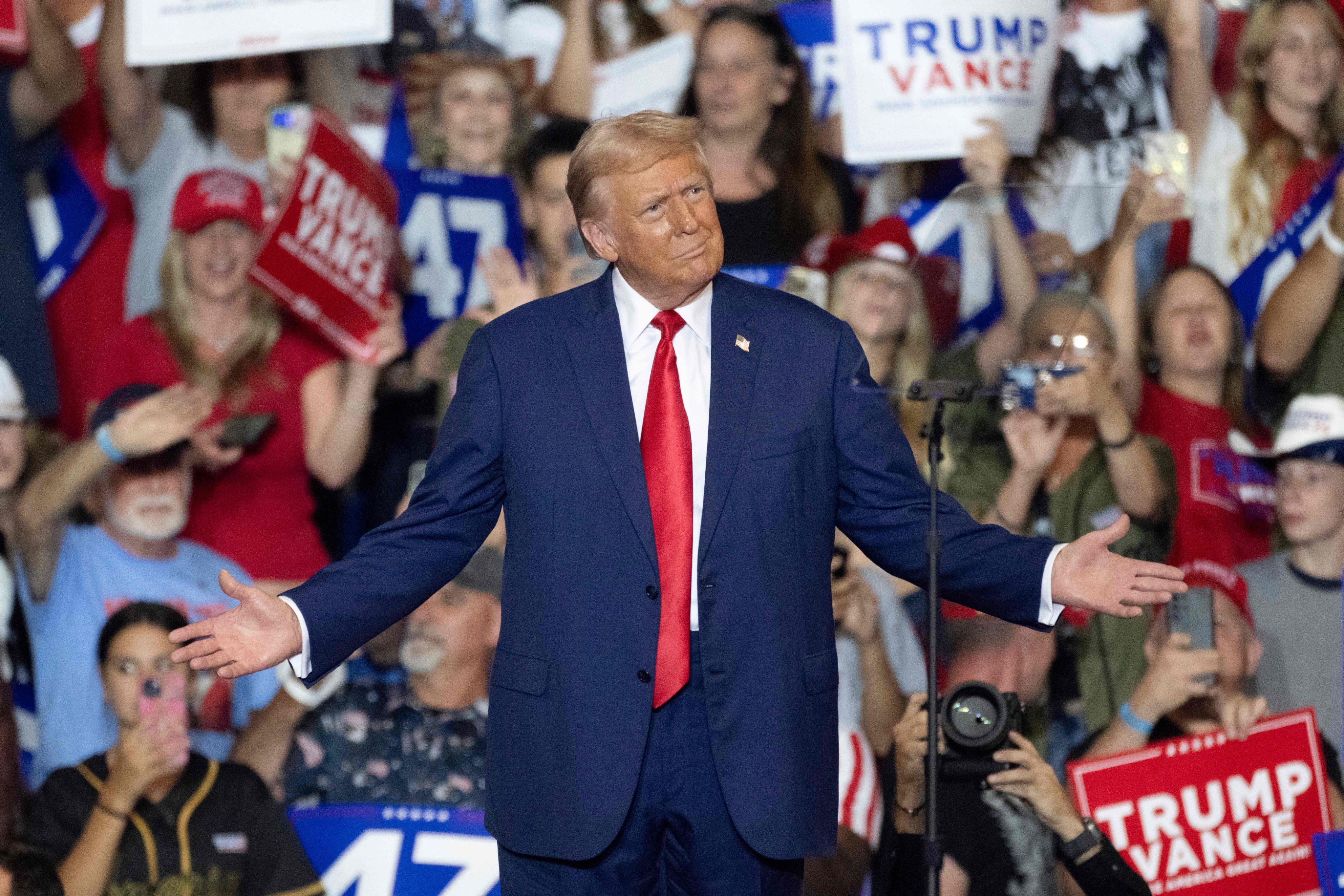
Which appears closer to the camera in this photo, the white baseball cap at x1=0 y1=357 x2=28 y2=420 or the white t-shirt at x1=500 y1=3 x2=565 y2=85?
the white baseball cap at x1=0 y1=357 x2=28 y2=420

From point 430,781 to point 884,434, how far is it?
188 cm

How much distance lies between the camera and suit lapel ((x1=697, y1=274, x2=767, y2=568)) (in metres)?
1.85

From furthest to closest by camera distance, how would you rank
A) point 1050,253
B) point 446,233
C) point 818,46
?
point 818,46, point 446,233, point 1050,253

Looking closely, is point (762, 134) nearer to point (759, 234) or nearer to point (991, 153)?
point (759, 234)

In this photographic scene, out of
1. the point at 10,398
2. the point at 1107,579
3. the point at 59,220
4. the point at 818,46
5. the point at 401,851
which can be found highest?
the point at 818,46

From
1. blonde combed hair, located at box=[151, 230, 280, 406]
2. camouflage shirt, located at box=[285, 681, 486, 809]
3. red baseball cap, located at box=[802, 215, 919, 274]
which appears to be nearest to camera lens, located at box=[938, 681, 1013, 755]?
camouflage shirt, located at box=[285, 681, 486, 809]

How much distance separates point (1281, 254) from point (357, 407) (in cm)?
250

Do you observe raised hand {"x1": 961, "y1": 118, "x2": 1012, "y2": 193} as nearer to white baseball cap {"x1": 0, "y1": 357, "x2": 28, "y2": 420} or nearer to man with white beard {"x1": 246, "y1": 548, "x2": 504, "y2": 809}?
man with white beard {"x1": 246, "y1": 548, "x2": 504, "y2": 809}

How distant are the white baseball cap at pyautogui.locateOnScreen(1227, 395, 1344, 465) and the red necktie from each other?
7.77 feet

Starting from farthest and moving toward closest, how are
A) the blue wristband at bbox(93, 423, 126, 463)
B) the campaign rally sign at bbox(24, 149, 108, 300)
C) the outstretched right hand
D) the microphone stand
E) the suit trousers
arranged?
the campaign rally sign at bbox(24, 149, 108, 300), the blue wristband at bbox(93, 423, 126, 463), the microphone stand, the suit trousers, the outstretched right hand

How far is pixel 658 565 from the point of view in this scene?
184cm

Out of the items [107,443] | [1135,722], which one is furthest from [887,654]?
[107,443]

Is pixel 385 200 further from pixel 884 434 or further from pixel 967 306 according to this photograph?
pixel 884 434

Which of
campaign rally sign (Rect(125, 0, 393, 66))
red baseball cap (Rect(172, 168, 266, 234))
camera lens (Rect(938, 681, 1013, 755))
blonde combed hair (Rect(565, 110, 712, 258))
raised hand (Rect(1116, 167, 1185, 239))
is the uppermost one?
campaign rally sign (Rect(125, 0, 393, 66))
